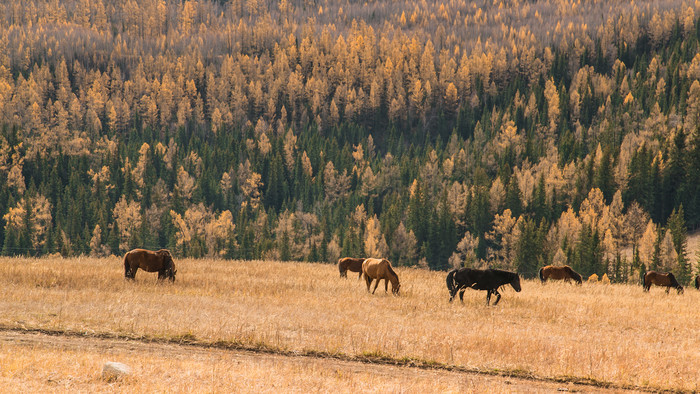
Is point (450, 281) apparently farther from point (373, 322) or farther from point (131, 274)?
point (131, 274)

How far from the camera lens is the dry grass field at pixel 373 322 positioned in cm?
1652

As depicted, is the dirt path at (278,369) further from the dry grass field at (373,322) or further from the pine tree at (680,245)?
the pine tree at (680,245)

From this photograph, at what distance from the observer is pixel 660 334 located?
2186 centimetres

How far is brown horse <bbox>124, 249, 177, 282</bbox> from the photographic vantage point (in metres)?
30.0

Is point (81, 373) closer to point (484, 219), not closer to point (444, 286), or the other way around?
point (444, 286)

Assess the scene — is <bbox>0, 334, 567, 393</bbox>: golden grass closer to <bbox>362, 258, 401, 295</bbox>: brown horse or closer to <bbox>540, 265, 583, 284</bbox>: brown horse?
<bbox>362, 258, 401, 295</bbox>: brown horse

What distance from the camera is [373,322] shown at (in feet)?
70.3

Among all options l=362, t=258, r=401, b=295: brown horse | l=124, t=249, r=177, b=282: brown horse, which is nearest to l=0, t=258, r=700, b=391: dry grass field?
l=124, t=249, r=177, b=282: brown horse

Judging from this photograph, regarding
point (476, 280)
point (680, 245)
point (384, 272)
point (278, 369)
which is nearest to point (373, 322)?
point (278, 369)

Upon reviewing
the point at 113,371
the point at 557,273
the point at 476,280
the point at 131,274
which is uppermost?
the point at 113,371

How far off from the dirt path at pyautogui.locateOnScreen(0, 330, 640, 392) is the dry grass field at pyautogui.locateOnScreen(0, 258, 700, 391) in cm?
17

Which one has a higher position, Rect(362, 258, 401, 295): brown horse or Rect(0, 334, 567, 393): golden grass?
Rect(0, 334, 567, 393): golden grass

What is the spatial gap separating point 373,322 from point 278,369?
279 inches

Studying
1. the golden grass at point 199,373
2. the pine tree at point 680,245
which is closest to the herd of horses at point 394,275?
the golden grass at point 199,373
